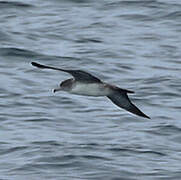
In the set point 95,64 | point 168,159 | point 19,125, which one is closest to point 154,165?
point 168,159

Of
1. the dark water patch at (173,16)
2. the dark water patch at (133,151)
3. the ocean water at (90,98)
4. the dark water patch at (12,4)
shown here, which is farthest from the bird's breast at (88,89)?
the dark water patch at (12,4)

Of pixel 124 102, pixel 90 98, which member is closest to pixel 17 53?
pixel 90 98

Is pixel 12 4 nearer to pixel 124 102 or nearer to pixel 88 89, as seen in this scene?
pixel 124 102

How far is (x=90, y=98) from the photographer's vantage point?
16.5 m

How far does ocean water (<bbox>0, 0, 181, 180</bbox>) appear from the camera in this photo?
13242mm

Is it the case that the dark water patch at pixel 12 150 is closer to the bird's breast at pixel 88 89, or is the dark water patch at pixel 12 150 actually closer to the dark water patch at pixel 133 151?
the dark water patch at pixel 133 151

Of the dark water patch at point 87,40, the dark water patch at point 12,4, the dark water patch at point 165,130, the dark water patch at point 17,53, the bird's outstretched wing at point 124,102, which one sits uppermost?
the bird's outstretched wing at point 124,102

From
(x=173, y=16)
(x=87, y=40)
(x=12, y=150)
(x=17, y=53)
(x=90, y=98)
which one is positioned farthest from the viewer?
(x=173, y=16)

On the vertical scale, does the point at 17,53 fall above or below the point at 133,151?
above

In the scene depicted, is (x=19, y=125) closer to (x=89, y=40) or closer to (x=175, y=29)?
(x=89, y=40)

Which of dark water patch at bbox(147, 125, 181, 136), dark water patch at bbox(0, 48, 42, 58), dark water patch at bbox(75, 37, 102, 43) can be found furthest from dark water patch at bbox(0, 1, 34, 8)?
dark water patch at bbox(147, 125, 181, 136)

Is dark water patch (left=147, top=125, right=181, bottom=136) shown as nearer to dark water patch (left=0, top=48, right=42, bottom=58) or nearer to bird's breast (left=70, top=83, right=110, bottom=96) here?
bird's breast (left=70, top=83, right=110, bottom=96)

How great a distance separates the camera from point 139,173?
12.8 metres

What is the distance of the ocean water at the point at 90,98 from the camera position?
43.4 ft
